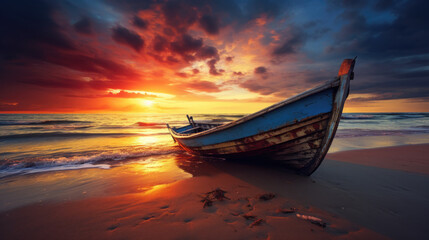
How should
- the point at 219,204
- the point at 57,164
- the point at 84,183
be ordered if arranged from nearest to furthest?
1. the point at 219,204
2. the point at 84,183
3. the point at 57,164

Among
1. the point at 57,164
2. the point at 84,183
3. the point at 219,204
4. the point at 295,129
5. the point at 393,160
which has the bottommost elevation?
the point at 393,160

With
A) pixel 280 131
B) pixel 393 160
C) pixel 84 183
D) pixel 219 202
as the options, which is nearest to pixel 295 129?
pixel 280 131

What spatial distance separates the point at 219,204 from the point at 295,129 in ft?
7.51

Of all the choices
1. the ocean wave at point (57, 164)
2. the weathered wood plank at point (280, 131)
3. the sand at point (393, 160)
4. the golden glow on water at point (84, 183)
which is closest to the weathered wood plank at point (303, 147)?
the weathered wood plank at point (280, 131)

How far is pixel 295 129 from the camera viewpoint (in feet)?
12.1

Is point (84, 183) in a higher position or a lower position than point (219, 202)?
higher

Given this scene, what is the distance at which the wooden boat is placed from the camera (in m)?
3.23

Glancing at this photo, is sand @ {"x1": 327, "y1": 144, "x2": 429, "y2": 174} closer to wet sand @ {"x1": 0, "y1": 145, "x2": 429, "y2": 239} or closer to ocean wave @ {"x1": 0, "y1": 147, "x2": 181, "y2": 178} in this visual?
wet sand @ {"x1": 0, "y1": 145, "x2": 429, "y2": 239}

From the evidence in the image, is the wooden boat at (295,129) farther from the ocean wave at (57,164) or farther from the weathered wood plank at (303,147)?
the ocean wave at (57,164)

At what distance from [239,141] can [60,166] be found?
6.81 meters

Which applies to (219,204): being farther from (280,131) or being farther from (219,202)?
(280,131)

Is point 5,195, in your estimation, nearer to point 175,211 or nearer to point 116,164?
point 116,164

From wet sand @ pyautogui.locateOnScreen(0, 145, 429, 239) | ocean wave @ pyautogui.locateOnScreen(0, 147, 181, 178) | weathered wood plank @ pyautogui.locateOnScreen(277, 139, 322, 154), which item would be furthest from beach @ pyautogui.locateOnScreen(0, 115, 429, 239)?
weathered wood plank @ pyautogui.locateOnScreen(277, 139, 322, 154)

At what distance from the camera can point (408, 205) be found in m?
3.10
